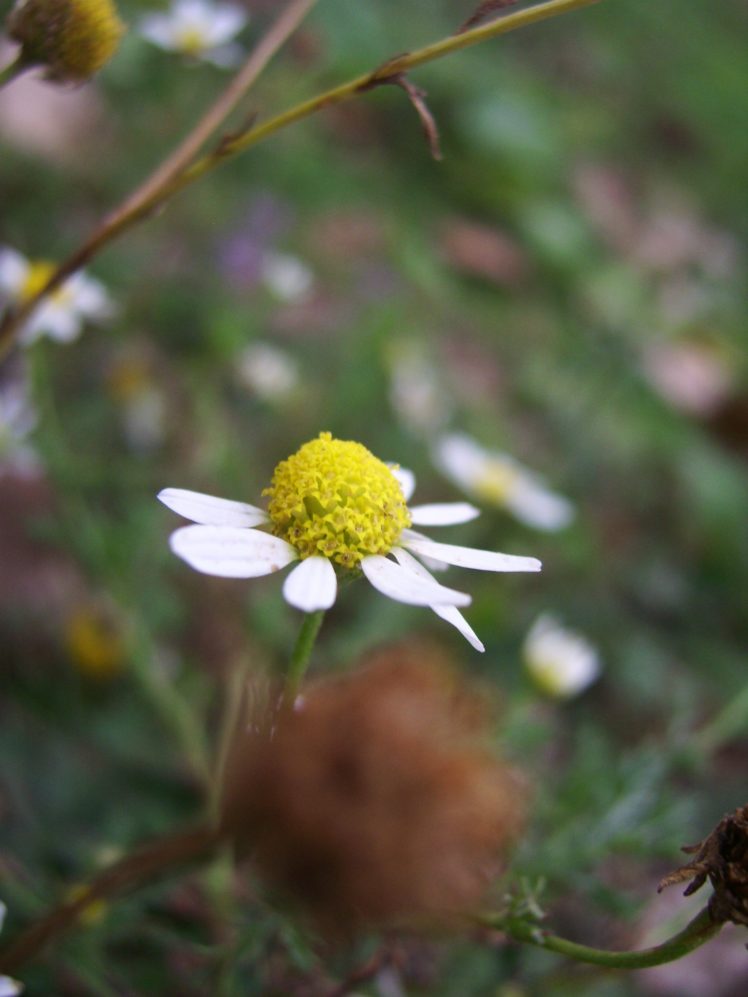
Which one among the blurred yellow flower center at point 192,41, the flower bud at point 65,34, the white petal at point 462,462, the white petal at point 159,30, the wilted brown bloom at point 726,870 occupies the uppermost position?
the flower bud at point 65,34

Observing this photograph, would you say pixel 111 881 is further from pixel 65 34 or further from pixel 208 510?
pixel 65 34

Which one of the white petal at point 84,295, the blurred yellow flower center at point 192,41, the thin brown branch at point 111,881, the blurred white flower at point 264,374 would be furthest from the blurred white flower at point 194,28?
the thin brown branch at point 111,881

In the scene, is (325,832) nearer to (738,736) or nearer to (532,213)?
(738,736)

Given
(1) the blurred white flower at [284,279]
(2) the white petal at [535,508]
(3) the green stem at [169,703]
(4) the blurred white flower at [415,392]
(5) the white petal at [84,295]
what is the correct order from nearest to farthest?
1. (3) the green stem at [169,703]
2. (5) the white petal at [84,295]
3. (2) the white petal at [535,508]
4. (1) the blurred white flower at [284,279]
5. (4) the blurred white flower at [415,392]

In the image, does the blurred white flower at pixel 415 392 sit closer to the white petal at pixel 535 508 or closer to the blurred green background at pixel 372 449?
the blurred green background at pixel 372 449

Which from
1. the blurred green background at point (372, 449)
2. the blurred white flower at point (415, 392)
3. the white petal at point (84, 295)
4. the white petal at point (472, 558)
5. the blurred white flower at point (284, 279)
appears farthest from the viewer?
the blurred white flower at point (415, 392)

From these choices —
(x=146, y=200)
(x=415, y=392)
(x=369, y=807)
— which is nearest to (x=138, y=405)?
(x=415, y=392)

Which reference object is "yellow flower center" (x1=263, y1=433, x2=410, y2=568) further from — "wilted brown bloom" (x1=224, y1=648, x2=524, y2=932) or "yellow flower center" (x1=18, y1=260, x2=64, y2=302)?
"yellow flower center" (x1=18, y1=260, x2=64, y2=302)

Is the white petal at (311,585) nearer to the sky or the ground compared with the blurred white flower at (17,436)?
nearer to the sky

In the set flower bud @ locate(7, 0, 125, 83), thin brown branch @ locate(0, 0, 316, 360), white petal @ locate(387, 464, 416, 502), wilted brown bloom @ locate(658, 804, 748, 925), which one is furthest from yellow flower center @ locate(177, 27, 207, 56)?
wilted brown bloom @ locate(658, 804, 748, 925)
